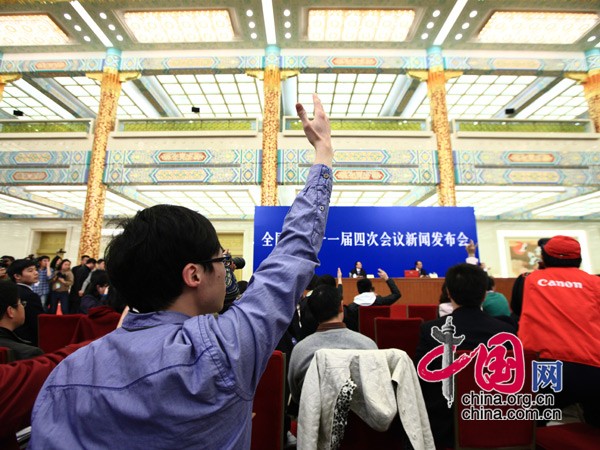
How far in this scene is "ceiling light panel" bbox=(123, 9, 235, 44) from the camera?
808 centimetres

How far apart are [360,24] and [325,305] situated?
868cm

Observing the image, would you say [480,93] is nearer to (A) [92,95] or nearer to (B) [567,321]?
(B) [567,321]

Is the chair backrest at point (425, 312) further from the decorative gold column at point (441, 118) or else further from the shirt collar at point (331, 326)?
the decorative gold column at point (441, 118)

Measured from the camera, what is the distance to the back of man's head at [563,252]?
1.57m

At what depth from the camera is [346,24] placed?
8367mm

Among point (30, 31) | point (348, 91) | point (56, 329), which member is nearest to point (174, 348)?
point (56, 329)

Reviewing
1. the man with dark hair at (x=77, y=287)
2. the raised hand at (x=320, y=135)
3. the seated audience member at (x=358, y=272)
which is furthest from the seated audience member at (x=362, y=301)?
the man with dark hair at (x=77, y=287)

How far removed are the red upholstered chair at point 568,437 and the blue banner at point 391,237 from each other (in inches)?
244

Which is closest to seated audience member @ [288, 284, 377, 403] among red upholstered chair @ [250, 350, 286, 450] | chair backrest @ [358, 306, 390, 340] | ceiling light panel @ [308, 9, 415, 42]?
red upholstered chair @ [250, 350, 286, 450]

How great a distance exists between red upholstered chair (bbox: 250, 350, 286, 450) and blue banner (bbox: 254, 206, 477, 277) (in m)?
6.27

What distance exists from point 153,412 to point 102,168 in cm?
947

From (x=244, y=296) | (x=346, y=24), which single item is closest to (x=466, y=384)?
(x=244, y=296)

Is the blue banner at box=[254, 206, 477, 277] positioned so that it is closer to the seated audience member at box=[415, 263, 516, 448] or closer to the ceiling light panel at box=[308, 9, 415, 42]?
the ceiling light panel at box=[308, 9, 415, 42]

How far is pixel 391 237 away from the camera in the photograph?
782 cm
